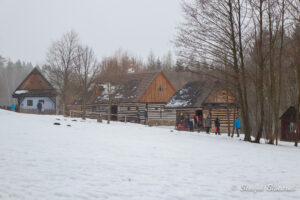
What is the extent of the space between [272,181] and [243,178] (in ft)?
2.32

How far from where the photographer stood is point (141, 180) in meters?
7.96

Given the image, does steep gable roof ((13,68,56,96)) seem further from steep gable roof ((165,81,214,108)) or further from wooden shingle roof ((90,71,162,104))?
steep gable roof ((165,81,214,108))

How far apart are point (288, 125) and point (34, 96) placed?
3784 centimetres

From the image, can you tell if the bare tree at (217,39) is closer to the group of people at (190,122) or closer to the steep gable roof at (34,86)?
the group of people at (190,122)

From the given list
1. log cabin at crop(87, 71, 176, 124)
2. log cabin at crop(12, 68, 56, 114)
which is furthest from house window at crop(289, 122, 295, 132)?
log cabin at crop(12, 68, 56, 114)

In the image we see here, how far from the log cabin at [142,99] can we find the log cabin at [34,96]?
33.5 feet

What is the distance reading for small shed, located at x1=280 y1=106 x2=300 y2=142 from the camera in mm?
32503

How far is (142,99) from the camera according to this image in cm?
4303

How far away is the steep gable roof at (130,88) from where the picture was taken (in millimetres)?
43188

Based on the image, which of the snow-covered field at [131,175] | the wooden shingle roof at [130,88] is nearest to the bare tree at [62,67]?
the wooden shingle roof at [130,88]

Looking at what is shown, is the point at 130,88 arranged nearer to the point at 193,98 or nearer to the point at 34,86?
the point at 193,98

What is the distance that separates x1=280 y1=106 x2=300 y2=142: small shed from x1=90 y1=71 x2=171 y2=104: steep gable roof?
1710 centimetres

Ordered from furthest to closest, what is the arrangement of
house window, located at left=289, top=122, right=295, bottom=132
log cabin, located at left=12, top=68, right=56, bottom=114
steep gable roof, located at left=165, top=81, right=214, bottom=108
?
1. log cabin, located at left=12, top=68, right=56, bottom=114
2. steep gable roof, located at left=165, top=81, right=214, bottom=108
3. house window, located at left=289, top=122, right=295, bottom=132

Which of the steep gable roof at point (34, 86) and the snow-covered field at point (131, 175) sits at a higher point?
the steep gable roof at point (34, 86)
